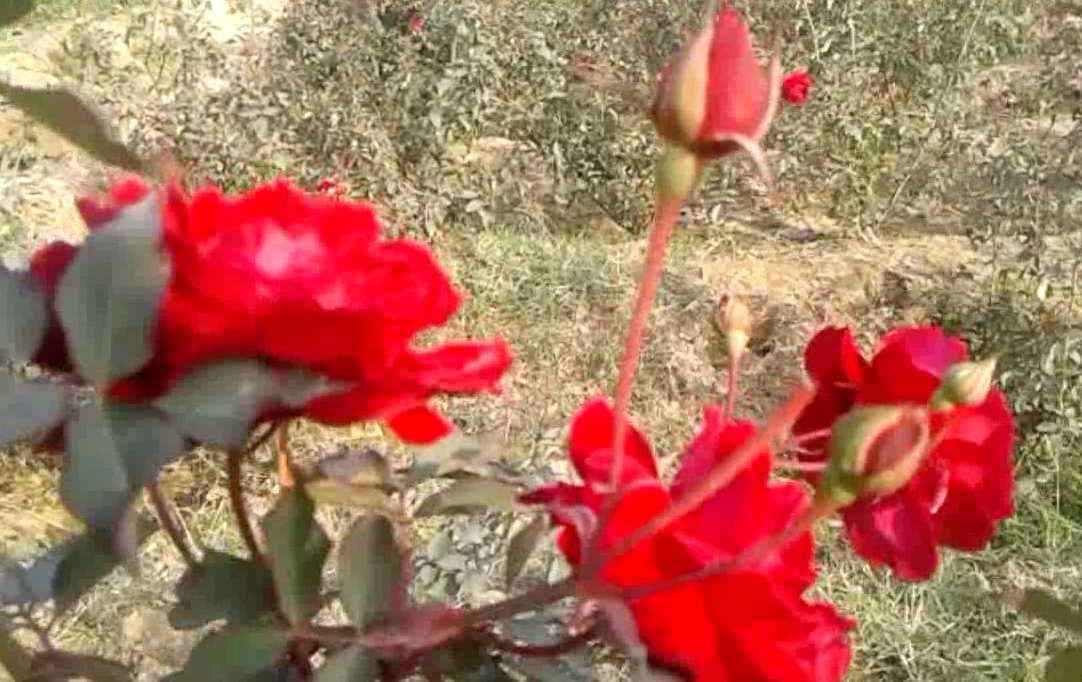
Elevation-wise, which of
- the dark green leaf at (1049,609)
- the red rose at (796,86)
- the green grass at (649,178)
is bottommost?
the green grass at (649,178)

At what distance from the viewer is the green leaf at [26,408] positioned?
43cm

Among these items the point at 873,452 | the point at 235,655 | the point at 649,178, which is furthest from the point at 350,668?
the point at 649,178

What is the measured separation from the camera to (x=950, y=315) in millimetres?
2953

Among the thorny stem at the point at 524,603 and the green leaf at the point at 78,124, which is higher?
the green leaf at the point at 78,124

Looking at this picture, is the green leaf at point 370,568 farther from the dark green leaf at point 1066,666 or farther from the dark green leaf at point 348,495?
the dark green leaf at point 1066,666

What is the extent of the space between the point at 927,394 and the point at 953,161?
3.19m

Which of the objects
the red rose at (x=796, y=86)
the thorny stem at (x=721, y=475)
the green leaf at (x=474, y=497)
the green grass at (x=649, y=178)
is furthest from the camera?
the red rose at (x=796, y=86)

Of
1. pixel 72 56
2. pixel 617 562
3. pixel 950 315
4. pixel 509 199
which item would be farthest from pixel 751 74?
pixel 72 56

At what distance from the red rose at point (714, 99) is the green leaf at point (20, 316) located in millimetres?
158

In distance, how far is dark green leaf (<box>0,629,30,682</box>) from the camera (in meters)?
0.49

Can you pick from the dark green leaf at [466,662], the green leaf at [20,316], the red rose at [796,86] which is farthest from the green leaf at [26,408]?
the red rose at [796,86]

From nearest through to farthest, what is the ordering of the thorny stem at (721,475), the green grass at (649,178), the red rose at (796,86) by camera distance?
the thorny stem at (721,475) < the green grass at (649,178) < the red rose at (796,86)

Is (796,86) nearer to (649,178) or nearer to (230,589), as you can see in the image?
(649,178)

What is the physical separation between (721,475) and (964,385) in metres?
0.09
